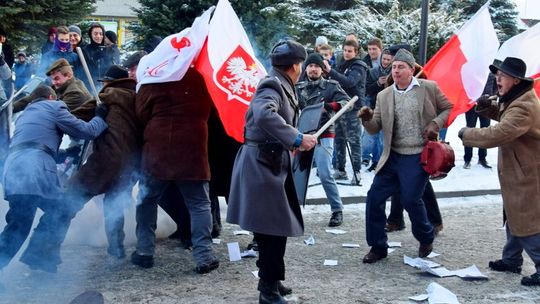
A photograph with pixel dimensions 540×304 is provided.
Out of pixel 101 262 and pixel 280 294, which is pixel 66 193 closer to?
pixel 101 262

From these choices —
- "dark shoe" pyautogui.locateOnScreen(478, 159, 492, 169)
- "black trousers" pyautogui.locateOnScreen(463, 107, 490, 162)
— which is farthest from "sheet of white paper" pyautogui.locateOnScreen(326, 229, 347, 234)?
"dark shoe" pyautogui.locateOnScreen(478, 159, 492, 169)

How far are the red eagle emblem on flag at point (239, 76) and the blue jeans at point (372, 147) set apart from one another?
4.90 metres

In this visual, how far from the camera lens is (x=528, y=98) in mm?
5309

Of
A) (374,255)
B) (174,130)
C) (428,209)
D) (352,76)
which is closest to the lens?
(174,130)

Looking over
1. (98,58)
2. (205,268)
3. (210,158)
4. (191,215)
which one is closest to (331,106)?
(210,158)

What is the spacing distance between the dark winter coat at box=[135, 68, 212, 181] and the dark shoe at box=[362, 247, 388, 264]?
1.65 meters

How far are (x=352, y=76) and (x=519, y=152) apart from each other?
4033 mm

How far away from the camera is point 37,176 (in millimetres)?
5172

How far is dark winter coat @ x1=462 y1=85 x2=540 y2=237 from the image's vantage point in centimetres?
523

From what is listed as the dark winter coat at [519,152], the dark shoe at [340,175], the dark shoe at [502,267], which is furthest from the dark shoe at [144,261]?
the dark shoe at [340,175]

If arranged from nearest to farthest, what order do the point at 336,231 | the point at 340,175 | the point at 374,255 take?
the point at 374,255
the point at 336,231
the point at 340,175

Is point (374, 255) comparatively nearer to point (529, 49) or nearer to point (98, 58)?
point (529, 49)

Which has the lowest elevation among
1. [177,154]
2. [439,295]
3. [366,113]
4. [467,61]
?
[439,295]

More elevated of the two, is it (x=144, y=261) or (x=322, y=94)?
(x=322, y=94)
